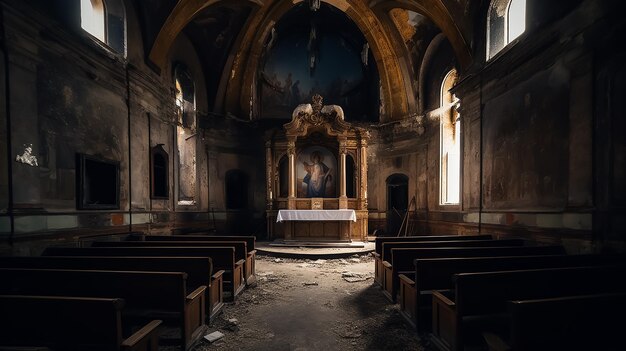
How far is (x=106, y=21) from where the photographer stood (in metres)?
7.07

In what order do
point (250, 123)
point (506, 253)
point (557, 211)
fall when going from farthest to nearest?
point (250, 123) → point (557, 211) → point (506, 253)

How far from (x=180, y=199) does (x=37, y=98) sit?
5826 millimetres

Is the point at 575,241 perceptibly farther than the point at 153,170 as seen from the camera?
No

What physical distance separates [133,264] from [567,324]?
4.63 metres

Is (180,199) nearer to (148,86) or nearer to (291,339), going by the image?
(148,86)

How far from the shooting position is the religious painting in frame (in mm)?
11516

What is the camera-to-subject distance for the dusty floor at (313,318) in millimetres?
3396

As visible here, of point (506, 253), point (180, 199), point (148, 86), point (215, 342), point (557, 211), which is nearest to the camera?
point (215, 342)

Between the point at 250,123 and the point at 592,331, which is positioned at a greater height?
the point at 250,123

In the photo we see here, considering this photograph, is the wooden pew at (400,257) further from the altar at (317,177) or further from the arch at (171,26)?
the arch at (171,26)

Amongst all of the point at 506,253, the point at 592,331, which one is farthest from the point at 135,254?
the point at 506,253

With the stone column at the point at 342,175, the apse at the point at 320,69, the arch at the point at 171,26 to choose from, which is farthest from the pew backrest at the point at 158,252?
the apse at the point at 320,69

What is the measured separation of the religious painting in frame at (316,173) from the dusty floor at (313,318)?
5.34m

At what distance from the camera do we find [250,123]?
12734mm
